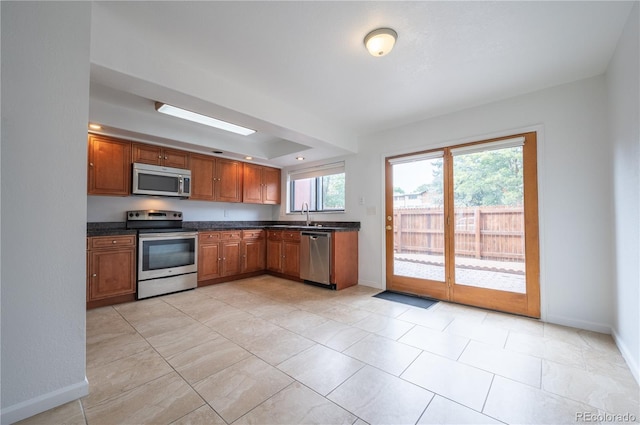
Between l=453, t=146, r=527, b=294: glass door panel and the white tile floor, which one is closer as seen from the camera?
the white tile floor

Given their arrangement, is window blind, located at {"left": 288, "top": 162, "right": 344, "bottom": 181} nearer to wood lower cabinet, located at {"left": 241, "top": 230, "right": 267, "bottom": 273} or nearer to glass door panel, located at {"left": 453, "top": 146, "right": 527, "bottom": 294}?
wood lower cabinet, located at {"left": 241, "top": 230, "right": 267, "bottom": 273}

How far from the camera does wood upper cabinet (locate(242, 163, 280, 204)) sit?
16.3ft

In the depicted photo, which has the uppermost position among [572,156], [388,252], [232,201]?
[572,156]

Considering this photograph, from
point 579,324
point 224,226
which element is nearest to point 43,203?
point 224,226

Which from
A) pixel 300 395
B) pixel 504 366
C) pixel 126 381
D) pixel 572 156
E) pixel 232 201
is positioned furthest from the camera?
pixel 232 201

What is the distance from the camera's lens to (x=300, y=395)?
5.11ft

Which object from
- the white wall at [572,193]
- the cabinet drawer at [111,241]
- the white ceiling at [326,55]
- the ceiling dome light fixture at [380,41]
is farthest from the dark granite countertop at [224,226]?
the ceiling dome light fixture at [380,41]

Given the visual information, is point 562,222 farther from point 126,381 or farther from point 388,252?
point 126,381

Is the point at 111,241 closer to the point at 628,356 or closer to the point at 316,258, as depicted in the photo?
the point at 316,258

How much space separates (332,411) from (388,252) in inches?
105

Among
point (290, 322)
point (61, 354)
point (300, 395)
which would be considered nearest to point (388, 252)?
point (290, 322)

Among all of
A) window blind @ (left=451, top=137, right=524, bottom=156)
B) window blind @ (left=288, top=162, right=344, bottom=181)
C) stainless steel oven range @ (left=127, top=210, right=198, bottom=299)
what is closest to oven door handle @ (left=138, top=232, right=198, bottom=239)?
stainless steel oven range @ (left=127, top=210, right=198, bottom=299)

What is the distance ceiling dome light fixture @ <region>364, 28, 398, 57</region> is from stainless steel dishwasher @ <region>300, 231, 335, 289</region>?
8.08 feet

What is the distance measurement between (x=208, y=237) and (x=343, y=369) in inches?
122
